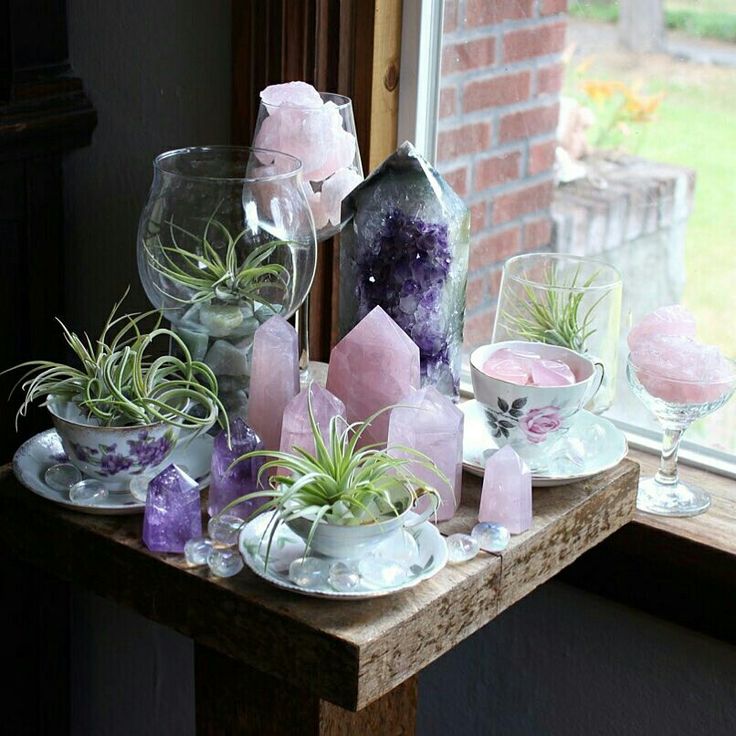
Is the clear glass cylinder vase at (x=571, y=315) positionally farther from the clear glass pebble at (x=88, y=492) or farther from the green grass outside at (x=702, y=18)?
the clear glass pebble at (x=88, y=492)

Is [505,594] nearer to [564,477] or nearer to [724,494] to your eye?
[564,477]

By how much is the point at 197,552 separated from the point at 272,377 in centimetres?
16

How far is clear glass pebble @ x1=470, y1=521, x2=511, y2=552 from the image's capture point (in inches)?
34.6

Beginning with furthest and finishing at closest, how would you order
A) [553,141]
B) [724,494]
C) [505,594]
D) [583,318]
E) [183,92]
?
[183,92] < [553,141] < [724,494] < [583,318] < [505,594]

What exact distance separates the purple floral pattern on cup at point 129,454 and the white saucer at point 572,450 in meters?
0.25

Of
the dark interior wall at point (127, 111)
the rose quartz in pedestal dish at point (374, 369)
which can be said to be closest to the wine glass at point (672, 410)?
the rose quartz in pedestal dish at point (374, 369)

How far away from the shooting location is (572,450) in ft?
3.28

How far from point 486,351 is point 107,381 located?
0.99ft

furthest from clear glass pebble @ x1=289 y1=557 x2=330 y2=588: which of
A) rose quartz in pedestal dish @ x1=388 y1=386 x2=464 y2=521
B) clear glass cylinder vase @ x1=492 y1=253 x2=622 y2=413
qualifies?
clear glass cylinder vase @ x1=492 y1=253 x2=622 y2=413

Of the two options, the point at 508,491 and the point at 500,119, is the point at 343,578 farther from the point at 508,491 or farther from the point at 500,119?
the point at 500,119

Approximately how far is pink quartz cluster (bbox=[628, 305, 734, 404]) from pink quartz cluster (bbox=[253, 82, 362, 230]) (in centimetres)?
29

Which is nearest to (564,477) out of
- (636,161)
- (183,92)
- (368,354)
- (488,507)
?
(488,507)

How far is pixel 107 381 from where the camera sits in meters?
0.92

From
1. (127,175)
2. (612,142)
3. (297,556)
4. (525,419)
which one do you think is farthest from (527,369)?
(127,175)
